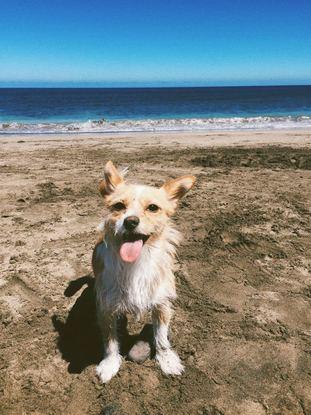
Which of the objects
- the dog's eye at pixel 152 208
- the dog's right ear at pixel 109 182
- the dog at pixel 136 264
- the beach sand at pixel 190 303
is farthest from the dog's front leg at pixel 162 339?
the dog's right ear at pixel 109 182

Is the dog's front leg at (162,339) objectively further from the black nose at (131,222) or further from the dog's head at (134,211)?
the black nose at (131,222)

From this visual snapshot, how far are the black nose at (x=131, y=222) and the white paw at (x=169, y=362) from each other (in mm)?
1382

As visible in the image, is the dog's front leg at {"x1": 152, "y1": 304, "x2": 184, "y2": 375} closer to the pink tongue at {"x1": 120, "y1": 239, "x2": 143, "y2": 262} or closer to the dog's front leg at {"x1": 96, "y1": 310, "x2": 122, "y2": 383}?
the dog's front leg at {"x1": 96, "y1": 310, "x2": 122, "y2": 383}

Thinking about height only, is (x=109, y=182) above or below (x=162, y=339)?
above

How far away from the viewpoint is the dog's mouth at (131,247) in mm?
3016

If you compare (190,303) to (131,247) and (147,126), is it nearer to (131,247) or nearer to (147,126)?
(131,247)

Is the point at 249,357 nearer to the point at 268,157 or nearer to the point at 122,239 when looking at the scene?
the point at 122,239

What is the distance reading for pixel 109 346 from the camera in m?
3.47

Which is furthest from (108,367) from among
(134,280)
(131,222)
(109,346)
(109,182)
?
(109,182)

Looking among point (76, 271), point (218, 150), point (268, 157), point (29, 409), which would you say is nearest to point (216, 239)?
point (76, 271)

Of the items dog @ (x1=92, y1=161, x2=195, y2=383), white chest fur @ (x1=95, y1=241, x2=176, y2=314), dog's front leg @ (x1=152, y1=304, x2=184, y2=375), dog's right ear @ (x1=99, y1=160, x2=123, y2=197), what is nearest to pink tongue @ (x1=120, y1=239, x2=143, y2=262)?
dog @ (x1=92, y1=161, x2=195, y2=383)

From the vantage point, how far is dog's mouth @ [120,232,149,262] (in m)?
3.02

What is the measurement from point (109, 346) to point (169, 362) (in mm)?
577

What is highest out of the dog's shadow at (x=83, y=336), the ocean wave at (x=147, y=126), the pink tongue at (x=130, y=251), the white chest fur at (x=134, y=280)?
the pink tongue at (x=130, y=251)
